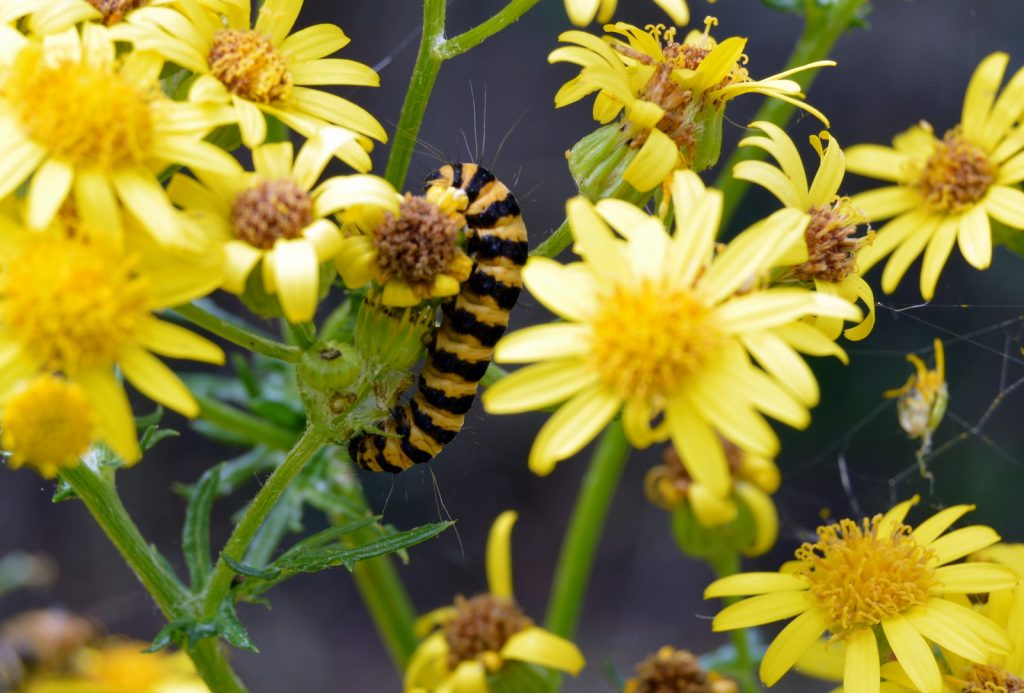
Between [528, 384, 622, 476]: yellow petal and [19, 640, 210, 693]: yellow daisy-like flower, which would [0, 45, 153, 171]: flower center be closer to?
[528, 384, 622, 476]: yellow petal

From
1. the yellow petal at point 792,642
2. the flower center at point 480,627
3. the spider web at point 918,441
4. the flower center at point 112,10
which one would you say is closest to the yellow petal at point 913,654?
the yellow petal at point 792,642

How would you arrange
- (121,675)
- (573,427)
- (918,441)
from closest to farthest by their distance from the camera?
1. (573,427)
2. (121,675)
3. (918,441)

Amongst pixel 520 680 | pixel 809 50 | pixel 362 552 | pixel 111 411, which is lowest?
pixel 520 680

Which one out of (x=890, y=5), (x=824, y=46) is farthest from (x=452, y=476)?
(x=890, y=5)

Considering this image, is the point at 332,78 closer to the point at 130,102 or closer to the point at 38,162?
the point at 130,102

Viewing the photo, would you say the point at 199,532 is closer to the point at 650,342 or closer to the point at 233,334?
the point at 233,334

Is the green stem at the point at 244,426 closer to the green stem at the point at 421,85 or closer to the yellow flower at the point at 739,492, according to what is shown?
the green stem at the point at 421,85

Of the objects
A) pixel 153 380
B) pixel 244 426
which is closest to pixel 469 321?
pixel 153 380
